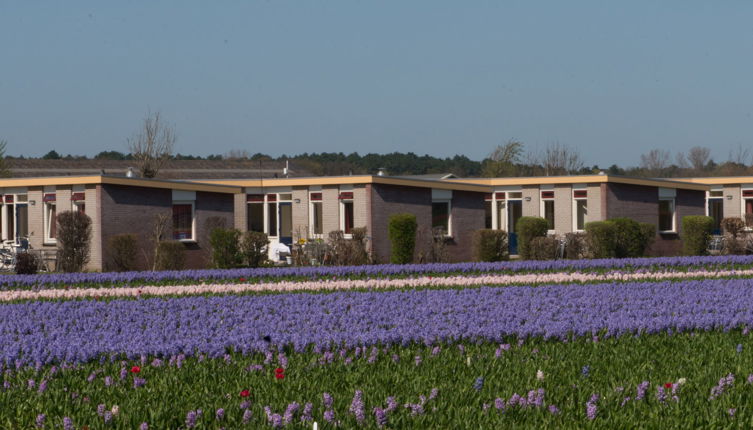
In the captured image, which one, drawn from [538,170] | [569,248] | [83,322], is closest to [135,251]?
[569,248]

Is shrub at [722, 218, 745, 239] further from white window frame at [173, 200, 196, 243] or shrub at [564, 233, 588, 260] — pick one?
white window frame at [173, 200, 196, 243]

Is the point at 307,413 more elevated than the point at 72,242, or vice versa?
the point at 72,242

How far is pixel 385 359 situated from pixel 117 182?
1837cm

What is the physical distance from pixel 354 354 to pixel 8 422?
3274 millimetres

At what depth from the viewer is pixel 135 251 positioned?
2427 centimetres

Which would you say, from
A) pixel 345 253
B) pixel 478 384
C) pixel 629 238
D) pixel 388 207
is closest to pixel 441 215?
pixel 388 207

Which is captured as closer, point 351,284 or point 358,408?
point 358,408

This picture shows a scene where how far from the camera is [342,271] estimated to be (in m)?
19.1

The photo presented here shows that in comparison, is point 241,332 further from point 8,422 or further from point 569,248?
point 569,248

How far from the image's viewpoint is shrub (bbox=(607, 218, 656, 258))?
27.1 meters

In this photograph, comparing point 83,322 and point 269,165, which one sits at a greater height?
point 269,165

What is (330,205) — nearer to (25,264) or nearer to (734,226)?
(25,264)

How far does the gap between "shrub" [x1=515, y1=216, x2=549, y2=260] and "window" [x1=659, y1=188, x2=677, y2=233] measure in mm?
8761

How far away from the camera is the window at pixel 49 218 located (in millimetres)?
26875
